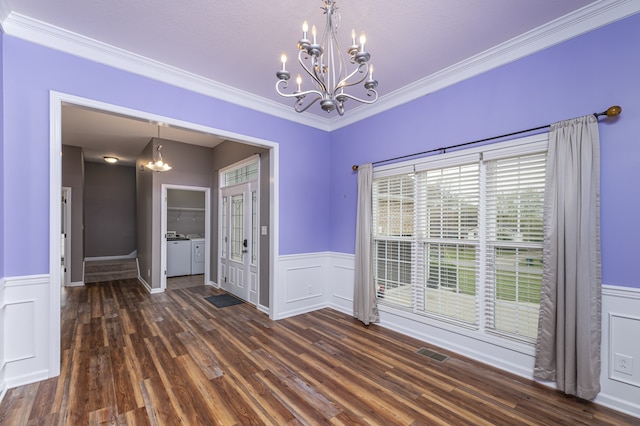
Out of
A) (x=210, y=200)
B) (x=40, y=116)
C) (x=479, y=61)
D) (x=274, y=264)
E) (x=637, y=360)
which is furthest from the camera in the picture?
(x=210, y=200)

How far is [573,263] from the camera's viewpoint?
7.37 feet

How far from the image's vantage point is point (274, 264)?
4.09m

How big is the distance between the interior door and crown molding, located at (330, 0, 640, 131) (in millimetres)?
2869

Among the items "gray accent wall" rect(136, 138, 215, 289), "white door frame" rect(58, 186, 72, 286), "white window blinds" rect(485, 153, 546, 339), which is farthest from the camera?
"white door frame" rect(58, 186, 72, 286)

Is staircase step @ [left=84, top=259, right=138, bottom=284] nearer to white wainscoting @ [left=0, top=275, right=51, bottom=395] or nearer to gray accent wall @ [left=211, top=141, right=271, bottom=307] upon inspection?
gray accent wall @ [left=211, top=141, right=271, bottom=307]

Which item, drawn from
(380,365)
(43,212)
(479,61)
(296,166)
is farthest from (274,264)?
(479,61)

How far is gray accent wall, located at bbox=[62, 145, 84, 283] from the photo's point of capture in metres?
6.05

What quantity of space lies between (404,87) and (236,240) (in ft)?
12.6

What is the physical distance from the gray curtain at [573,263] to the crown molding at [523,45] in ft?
2.51

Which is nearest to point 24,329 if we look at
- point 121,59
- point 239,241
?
point 121,59

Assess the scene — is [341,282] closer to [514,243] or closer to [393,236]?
[393,236]

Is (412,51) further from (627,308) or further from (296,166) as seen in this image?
(627,308)

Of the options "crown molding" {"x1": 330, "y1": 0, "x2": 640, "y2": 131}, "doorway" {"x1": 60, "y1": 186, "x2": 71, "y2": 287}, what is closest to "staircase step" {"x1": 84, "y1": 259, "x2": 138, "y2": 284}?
"doorway" {"x1": 60, "y1": 186, "x2": 71, "y2": 287}

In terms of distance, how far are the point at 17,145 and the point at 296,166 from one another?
2.93 m
